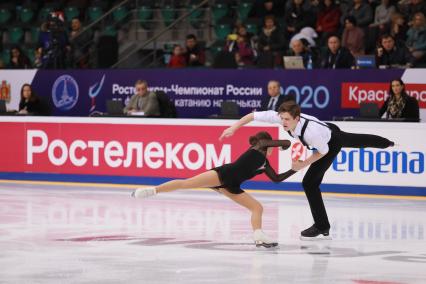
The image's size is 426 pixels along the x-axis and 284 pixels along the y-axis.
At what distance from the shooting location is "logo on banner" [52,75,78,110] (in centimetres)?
2142

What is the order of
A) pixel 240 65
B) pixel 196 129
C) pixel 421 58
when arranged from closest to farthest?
pixel 196 129 < pixel 421 58 < pixel 240 65

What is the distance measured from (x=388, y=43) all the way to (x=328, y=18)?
6.80 ft

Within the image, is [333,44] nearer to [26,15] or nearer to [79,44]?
[79,44]

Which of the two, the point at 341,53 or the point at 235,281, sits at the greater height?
the point at 341,53

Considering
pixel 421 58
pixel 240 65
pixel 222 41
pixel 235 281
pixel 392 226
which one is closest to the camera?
pixel 235 281

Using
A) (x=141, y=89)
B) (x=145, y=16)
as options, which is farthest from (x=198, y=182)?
(x=145, y=16)

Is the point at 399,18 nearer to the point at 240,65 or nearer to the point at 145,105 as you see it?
the point at 240,65

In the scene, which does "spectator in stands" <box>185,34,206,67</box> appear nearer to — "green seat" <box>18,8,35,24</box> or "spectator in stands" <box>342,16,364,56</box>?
"spectator in stands" <box>342,16,364,56</box>

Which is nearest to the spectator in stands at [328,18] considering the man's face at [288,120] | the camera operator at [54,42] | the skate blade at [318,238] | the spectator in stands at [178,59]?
the spectator in stands at [178,59]

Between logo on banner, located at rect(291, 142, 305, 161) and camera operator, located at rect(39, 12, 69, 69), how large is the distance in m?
7.64

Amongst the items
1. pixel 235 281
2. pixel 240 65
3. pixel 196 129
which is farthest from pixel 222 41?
pixel 235 281

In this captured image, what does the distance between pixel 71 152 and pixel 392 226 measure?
6999mm

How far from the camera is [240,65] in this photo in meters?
20.0

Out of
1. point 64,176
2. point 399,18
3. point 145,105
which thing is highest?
point 399,18
